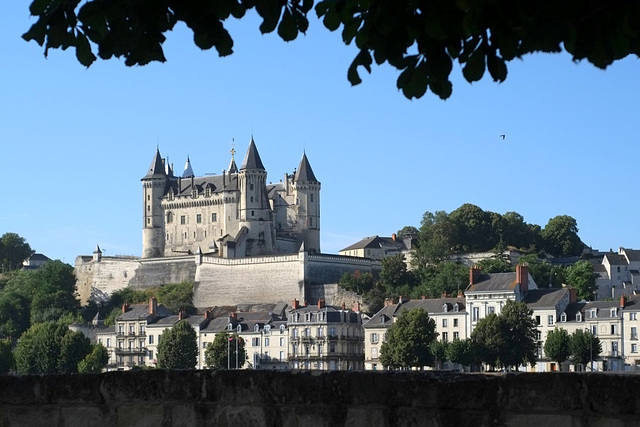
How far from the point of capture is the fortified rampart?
116375 mm

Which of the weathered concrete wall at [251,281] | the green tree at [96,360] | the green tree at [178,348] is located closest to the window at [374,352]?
the green tree at [178,348]

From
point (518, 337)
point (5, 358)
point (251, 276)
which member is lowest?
point (5, 358)

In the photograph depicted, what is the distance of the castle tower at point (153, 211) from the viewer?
13238cm

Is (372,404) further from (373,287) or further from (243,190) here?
(243,190)

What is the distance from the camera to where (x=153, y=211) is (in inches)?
5305

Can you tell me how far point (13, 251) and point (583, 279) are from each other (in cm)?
7400

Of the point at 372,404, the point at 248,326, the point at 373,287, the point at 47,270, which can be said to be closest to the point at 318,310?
the point at 248,326

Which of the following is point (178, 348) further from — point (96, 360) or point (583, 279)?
point (583, 279)

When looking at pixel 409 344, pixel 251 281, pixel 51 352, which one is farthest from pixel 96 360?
pixel 409 344

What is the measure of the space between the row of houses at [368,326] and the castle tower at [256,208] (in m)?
18.5

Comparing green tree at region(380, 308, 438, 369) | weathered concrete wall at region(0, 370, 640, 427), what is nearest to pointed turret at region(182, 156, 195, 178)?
green tree at region(380, 308, 438, 369)

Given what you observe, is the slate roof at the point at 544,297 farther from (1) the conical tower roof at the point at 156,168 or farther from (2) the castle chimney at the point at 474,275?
(1) the conical tower roof at the point at 156,168

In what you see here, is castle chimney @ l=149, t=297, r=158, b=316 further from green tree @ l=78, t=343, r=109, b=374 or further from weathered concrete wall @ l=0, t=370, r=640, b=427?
weathered concrete wall @ l=0, t=370, r=640, b=427

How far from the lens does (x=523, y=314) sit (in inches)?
3398
